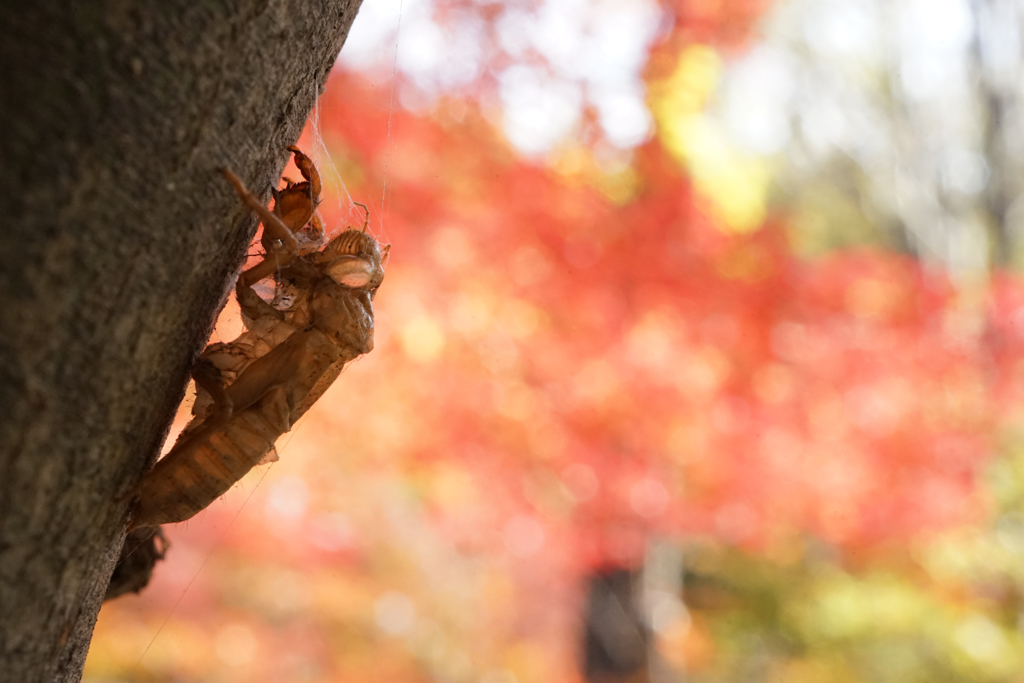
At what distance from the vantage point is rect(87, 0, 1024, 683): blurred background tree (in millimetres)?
5195

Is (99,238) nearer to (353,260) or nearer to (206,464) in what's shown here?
(206,464)

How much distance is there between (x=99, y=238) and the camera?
83 cm

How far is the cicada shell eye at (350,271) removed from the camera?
64.0 inches

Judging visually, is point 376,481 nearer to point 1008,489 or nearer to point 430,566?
point 430,566

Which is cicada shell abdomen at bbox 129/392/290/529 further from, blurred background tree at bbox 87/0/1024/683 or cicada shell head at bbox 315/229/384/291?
blurred background tree at bbox 87/0/1024/683

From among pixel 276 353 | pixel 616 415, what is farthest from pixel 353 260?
pixel 616 415

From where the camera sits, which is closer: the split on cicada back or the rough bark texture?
the rough bark texture

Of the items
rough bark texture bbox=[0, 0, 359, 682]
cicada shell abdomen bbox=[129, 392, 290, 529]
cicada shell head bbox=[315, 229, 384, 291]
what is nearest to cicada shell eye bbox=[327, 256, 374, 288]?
cicada shell head bbox=[315, 229, 384, 291]

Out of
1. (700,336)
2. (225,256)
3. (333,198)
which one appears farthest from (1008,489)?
(225,256)

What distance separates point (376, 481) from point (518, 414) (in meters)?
3.06

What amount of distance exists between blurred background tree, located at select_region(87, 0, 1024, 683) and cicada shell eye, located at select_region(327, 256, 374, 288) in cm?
164

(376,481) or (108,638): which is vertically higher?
(376,481)

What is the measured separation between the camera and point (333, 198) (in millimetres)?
5098

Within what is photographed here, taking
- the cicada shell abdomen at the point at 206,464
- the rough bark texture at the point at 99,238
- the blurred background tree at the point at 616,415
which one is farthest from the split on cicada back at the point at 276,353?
the blurred background tree at the point at 616,415
